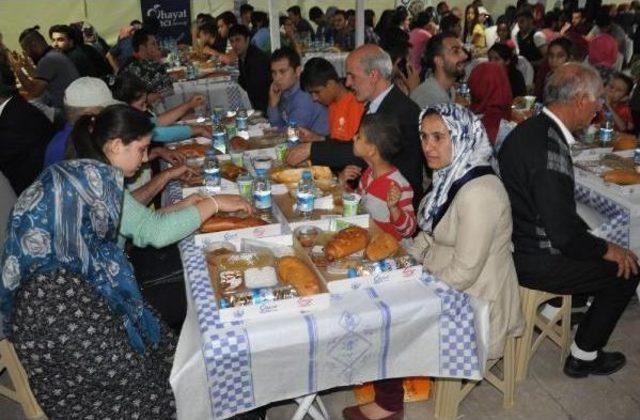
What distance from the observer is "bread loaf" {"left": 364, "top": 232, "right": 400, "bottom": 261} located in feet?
7.78

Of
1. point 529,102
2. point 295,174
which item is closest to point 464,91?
point 529,102

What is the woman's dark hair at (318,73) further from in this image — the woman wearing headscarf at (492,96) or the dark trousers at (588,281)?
the dark trousers at (588,281)

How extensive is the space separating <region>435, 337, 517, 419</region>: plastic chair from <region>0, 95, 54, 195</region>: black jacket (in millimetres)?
3331

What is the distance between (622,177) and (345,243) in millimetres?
2095

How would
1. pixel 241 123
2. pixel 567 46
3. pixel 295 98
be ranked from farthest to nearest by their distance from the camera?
1. pixel 567 46
2. pixel 295 98
3. pixel 241 123

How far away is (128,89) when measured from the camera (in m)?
4.30

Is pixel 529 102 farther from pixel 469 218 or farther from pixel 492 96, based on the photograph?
pixel 469 218

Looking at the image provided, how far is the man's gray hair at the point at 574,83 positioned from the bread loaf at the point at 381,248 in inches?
51.5

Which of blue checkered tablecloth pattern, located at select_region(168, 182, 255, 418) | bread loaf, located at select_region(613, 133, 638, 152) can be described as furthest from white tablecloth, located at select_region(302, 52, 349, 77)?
blue checkered tablecloth pattern, located at select_region(168, 182, 255, 418)

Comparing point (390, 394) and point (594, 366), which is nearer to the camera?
point (390, 394)

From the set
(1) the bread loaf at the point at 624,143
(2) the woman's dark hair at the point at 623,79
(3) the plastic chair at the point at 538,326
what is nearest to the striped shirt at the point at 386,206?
(3) the plastic chair at the point at 538,326

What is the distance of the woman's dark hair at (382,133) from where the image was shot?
305cm

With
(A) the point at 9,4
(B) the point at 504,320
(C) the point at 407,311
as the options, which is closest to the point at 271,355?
(C) the point at 407,311

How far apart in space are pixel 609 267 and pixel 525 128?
37.6 inches
